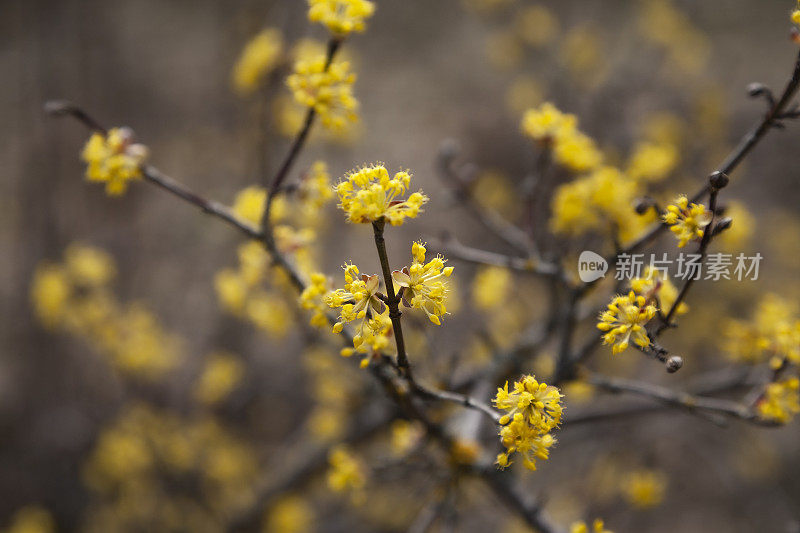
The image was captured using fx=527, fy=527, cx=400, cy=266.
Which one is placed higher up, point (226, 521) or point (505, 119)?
point (505, 119)

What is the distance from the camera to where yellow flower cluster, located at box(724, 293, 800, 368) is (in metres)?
1.60

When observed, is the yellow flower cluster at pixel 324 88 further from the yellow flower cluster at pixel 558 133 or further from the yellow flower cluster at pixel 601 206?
the yellow flower cluster at pixel 601 206

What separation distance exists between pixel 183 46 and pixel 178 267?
11.6 ft

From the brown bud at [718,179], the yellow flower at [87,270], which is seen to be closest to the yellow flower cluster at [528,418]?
the brown bud at [718,179]

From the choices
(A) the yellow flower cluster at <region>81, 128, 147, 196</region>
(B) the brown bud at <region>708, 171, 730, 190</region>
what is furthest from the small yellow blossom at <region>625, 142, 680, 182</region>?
(A) the yellow flower cluster at <region>81, 128, 147, 196</region>

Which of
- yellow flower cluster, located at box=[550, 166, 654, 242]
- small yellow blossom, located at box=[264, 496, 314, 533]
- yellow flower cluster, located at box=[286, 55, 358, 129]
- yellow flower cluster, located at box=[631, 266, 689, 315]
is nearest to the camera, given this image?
yellow flower cluster, located at box=[631, 266, 689, 315]

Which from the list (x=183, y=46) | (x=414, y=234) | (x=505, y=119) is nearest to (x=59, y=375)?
(x=414, y=234)

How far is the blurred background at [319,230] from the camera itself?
377 centimetres

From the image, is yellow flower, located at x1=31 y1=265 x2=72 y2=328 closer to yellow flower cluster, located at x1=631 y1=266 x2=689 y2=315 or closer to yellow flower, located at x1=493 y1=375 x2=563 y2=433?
yellow flower, located at x1=493 y1=375 x2=563 y2=433

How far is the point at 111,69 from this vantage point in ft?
22.0

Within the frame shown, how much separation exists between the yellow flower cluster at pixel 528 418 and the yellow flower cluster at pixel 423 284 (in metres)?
0.25

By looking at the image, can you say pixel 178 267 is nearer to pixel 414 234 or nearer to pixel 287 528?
pixel 414 234

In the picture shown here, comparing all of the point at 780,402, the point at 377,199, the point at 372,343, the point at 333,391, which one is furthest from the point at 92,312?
the point at 780,402

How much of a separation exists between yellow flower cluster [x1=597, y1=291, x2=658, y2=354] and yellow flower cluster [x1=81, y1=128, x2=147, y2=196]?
1411mm
